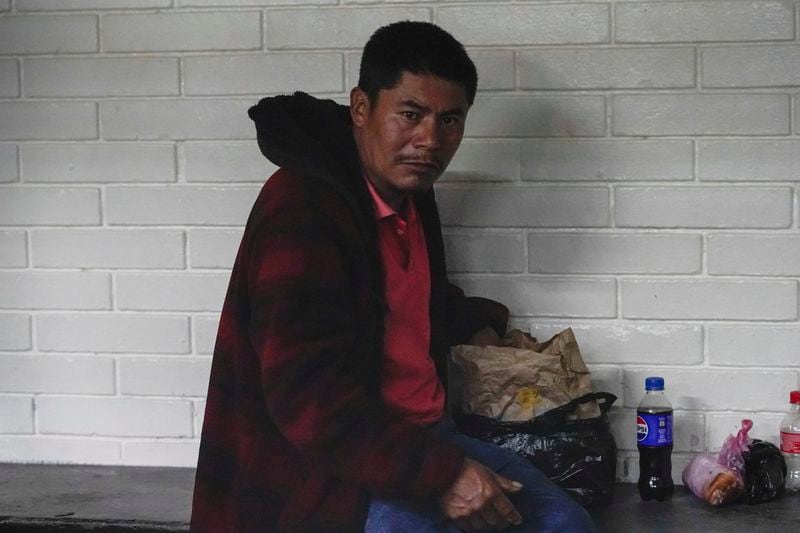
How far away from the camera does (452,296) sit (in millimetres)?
3090

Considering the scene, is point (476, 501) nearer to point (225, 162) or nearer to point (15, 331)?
point (225, 162)

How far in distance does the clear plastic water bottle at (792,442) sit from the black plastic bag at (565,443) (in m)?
0.56

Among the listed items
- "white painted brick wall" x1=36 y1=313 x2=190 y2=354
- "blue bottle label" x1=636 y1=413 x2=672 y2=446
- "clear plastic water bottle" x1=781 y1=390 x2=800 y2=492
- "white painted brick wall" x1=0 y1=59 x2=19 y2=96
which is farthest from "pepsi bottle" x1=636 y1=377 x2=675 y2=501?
"white painted brick wall" x1=0 y1=59 x2=19 y2=96

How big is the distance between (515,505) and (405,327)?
0.49 m

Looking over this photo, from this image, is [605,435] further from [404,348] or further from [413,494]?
[413,494]

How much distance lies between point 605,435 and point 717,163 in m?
0.88

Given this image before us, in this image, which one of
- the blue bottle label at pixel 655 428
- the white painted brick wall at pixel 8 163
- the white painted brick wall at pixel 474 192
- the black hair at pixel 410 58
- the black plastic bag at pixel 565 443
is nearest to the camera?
the black hair at pixel 410 58

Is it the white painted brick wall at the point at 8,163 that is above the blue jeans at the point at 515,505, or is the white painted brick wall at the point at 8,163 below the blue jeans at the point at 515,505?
above

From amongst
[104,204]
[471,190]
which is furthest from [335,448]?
[104,204]

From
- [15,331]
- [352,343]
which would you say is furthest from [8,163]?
[352,343]

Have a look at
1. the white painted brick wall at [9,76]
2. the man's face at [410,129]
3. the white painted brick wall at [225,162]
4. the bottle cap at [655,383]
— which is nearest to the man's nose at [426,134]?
the man's face at [410,129]

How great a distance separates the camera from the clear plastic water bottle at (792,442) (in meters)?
3.17

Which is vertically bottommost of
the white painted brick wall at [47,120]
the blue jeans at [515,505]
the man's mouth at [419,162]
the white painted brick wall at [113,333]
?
the blue jeans at [515,505]

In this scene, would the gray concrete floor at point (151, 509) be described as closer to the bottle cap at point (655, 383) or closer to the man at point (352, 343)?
the bottle cap at point (655, 383)
